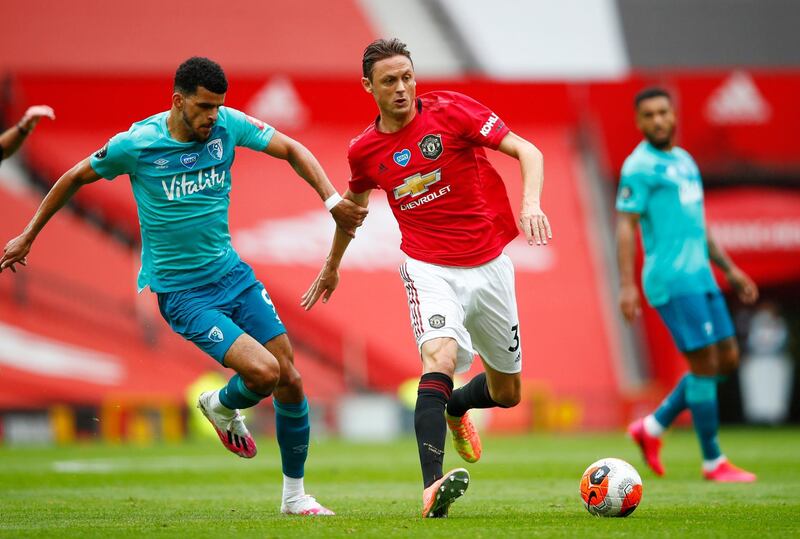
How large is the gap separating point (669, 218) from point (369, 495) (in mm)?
3308

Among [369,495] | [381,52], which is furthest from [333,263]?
[369,495]

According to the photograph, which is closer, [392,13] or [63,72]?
[63,72]

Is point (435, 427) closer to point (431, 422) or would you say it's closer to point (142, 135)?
point (431, 422)

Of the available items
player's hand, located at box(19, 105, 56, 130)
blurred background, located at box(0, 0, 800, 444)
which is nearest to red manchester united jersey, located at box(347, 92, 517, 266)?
player's hand, located at box(19, 105, 56, 130)

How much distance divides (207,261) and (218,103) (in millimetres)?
971

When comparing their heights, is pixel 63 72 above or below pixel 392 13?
below

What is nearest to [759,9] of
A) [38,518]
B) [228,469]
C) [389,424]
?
[389,424]

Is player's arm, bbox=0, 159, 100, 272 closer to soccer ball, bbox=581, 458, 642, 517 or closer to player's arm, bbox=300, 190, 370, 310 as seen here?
player's arm, bbox=300, 190, 370, 310

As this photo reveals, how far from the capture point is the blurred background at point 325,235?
736 inches

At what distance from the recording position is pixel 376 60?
7273mm

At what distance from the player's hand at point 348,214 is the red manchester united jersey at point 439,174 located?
0.19 metres

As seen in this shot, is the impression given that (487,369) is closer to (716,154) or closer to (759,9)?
(716,154)

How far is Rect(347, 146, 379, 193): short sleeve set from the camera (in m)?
7.55

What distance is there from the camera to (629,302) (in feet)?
32.0
